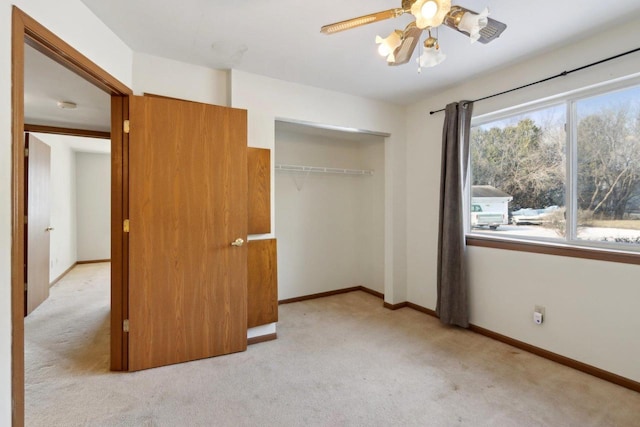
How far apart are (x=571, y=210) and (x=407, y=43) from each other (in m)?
1.98

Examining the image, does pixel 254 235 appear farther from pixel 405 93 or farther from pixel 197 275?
pixel 405 93

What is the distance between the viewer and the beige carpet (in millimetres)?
1770

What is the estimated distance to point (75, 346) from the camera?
2.63m

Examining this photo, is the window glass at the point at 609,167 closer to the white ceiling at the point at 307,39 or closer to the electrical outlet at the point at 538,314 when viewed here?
the white ceiling at the point at 307,39

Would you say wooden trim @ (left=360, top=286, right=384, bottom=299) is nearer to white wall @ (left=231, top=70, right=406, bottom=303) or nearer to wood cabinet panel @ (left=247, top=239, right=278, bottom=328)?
white wall @ (left=231, top=70, right=406, bottom=303)

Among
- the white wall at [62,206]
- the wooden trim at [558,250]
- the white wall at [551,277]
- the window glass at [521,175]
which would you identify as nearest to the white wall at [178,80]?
the white wall at [551,277]

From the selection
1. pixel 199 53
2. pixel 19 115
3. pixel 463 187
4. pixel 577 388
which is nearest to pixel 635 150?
pixel 463 187

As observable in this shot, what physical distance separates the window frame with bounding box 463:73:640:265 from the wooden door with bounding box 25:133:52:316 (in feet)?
16.3

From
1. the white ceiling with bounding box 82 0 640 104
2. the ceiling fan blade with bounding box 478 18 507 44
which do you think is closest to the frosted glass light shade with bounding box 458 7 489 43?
the ceiling fan blade with bounding box 478 18 507 44

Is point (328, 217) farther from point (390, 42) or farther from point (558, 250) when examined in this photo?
point (390, 42)

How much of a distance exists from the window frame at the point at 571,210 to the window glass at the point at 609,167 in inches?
1.2

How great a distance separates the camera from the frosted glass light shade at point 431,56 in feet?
4.95

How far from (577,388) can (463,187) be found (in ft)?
5.78

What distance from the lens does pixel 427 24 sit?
132cm
